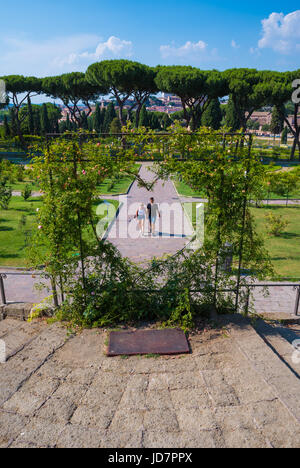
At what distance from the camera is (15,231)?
441 inches

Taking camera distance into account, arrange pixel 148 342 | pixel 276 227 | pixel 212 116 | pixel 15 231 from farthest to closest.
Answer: pixel 212 116 < pixel 15 231 < pixel 276 227 < pixel 148 342

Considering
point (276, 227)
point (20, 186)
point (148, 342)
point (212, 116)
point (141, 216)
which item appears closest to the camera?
point (148, 342)

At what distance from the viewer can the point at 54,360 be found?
14.4 ft

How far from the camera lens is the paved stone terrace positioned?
2951mm

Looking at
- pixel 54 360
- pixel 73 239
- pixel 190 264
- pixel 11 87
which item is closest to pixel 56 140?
pixel 73 239

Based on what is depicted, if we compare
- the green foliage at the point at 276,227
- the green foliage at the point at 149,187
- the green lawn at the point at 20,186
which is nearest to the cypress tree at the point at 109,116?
the green lawn at the point at 20,186

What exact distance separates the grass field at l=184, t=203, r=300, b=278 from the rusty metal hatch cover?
267 centimetres

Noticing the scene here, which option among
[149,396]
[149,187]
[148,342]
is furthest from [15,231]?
[149,396]

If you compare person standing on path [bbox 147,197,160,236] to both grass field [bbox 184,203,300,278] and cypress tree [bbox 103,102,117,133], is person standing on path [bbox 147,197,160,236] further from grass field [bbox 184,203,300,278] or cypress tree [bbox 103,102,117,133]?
Answer: cypress tree [bbox 103,102,117,133]

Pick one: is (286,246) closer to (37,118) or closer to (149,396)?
(149,396)

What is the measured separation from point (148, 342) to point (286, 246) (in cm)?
675

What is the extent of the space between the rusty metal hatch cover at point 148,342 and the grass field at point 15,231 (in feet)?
9.68

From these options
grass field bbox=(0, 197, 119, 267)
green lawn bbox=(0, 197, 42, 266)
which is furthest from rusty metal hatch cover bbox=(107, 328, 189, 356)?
green lawn bbox=(0, 197, 42, 266)
